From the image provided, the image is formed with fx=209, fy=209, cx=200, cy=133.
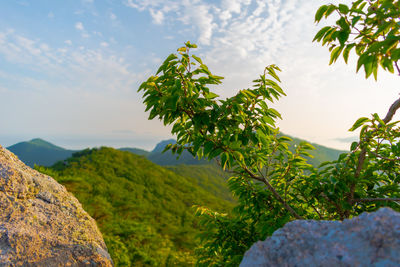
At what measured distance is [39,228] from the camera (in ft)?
10.7

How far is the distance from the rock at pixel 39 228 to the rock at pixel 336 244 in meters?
2.85

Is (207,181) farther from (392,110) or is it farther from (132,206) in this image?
(392,110)

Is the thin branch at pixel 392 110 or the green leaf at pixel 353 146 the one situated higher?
the thin branch at pixel 392 110

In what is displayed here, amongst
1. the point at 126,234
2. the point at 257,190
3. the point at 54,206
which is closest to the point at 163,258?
the point at 126,234

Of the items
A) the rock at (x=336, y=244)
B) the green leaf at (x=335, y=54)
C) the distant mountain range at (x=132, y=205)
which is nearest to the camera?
the rock at (x=336, y=244)

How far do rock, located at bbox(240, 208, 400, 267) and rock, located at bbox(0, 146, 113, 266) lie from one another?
285 cm

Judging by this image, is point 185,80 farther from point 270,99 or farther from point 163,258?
point 163,258

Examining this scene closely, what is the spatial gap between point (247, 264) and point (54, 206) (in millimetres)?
3627

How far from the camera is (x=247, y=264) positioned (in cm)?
188

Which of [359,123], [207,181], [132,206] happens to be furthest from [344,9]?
[207,181]

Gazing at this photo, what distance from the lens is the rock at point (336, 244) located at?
1.48 meters

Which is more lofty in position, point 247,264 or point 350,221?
point 350,221

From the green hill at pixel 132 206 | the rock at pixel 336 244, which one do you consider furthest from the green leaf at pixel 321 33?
the green hill at pixel 132 206

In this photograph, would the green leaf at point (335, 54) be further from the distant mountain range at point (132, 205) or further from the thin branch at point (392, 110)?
the distant mountain range at point (132, 205)
